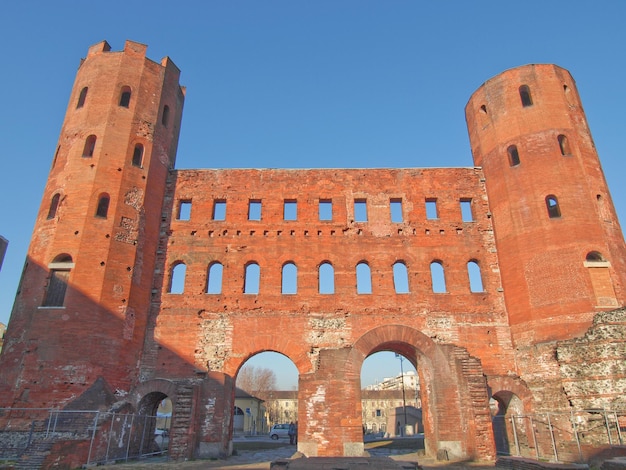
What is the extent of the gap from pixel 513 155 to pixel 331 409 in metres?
12.8

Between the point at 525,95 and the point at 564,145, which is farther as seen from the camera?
the point at 525,95

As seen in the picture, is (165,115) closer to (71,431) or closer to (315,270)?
(315,270)

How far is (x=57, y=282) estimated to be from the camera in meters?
15.8

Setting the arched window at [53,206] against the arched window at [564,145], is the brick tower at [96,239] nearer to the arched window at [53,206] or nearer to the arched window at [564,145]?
the arched window at [53,206]

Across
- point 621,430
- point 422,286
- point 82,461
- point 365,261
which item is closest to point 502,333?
point 422,286

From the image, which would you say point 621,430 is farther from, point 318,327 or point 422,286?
point 318,327

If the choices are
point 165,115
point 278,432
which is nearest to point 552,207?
point 165,115

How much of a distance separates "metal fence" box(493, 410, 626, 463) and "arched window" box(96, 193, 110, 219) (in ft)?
54.9

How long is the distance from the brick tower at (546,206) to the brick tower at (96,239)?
1436cm

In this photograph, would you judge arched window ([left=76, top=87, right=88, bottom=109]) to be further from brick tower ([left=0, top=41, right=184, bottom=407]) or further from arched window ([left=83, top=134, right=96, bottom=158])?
arched window ([left=83, top=134, right=96, bottom=158])

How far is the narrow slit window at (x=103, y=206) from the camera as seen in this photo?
17.0m

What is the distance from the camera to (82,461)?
11953 millimetres

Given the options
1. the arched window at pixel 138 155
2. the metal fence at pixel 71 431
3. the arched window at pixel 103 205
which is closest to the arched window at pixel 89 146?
the arched window at pixel 138 155

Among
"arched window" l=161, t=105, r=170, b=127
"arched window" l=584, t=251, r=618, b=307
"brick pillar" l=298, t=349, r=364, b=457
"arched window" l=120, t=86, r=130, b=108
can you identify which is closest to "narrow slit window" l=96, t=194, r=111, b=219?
"arched window" l=120, t=86, r=130, b=108
